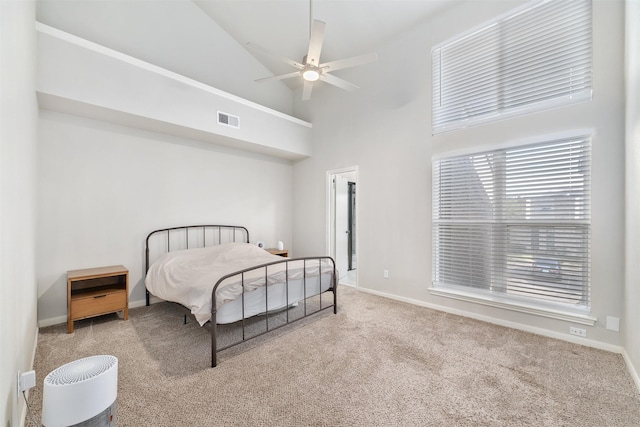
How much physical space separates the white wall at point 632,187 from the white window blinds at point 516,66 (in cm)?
38

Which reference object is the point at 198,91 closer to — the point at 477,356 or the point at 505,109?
the point at 505,109

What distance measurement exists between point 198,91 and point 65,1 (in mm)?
1631

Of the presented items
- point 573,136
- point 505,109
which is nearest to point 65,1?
point 505,109

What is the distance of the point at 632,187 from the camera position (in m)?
2.24

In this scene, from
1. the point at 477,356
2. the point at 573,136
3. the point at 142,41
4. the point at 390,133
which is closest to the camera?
the point at 477,356

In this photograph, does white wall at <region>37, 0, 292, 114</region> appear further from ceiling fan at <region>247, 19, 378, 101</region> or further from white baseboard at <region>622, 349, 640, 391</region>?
white baseboard at <region>622, 349, 640, 391</region>

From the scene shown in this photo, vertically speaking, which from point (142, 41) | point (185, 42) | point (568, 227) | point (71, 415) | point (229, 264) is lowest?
point (71, 415)

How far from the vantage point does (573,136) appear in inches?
106

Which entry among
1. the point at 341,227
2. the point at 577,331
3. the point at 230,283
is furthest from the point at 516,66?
the point at 230,283

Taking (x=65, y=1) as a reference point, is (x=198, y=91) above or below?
below

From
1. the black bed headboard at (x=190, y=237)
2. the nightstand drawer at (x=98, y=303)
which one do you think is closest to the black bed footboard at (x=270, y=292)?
the nightstand drawer at (x=98, y=303)

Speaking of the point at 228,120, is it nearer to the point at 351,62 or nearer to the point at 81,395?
the point at 351,62

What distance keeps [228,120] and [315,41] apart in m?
2.11

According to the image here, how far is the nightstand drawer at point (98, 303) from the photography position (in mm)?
2881
